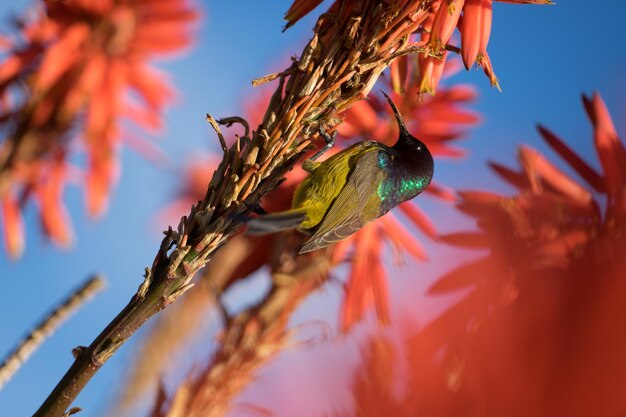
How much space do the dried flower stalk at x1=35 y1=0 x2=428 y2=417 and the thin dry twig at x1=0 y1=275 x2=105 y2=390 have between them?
0.07 m

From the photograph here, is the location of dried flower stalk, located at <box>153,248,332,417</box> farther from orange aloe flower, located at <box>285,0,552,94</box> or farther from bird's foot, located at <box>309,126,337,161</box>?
orange aloe flower, located at <box>285,0,552,94</box>

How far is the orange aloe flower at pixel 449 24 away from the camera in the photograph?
0.42 meters

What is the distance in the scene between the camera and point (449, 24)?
43 centimetres

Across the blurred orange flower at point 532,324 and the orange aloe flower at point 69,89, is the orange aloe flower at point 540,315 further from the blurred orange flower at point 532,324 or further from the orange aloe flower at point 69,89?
the orange aloe flower at point 69,89

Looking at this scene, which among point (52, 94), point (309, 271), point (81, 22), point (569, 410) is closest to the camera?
point (569, 410)

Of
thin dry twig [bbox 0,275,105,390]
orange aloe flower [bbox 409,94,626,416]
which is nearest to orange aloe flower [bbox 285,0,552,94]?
orange aloe flower [bbox 409,94,626,416]

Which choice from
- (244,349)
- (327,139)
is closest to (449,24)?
(327,139)

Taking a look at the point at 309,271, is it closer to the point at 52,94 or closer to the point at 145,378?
the point at 145,378

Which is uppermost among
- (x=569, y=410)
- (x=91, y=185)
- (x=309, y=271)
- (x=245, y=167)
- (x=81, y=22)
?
(x=81, y=22)

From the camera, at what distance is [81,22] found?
0.96 m

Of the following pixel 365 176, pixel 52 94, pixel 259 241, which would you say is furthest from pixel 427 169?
pixel 52 94

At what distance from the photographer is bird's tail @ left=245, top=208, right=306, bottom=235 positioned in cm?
38

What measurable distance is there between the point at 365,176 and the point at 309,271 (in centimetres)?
10

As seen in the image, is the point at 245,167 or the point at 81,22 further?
the point at 81,22
